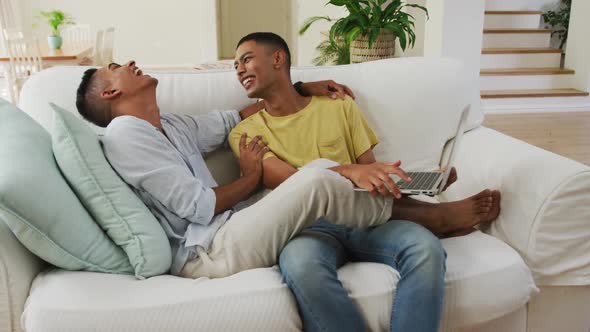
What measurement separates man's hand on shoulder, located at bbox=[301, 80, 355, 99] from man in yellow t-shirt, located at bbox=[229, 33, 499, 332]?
0.02 meters

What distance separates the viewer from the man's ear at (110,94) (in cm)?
157

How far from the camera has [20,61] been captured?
4.83 metres

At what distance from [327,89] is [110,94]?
68 centimetres

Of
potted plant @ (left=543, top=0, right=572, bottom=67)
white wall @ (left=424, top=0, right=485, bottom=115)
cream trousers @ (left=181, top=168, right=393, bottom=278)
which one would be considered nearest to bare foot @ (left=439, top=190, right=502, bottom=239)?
cream trousers @ (left=181, top=168, right=393, bottom=278)

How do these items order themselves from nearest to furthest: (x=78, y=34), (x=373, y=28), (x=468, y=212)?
(x=468, y=212) < (x=373, y=28) < (x=78, y=34)

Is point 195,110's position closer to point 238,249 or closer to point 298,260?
point 238,249

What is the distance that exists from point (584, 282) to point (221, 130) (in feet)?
3.64

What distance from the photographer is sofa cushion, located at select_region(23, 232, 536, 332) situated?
3.97 ft

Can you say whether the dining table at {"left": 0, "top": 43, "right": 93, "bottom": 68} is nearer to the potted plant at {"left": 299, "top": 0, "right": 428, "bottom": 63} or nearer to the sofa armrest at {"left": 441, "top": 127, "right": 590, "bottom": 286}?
the potted plant at {"left": 299, "top": 0, "right": 428, "bottom": 63}

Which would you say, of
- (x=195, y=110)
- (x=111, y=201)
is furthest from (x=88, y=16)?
(x=111, y=201)

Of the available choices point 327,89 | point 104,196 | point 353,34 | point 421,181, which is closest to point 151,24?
point 353,34

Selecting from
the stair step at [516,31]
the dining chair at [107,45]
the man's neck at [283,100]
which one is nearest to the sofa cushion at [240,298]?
the man's neck at [283,100]

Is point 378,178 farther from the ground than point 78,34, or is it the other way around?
point 78,34

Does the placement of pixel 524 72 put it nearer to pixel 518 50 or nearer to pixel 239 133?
pixel 518 50
